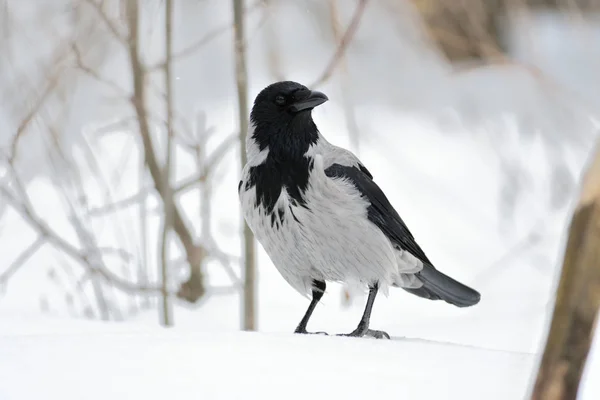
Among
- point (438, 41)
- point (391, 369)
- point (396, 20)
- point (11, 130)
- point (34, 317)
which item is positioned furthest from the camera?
point (438, 41)

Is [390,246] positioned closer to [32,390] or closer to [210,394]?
[210,394]

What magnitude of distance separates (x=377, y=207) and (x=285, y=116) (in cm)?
40

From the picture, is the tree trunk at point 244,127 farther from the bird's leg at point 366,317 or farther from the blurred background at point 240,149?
the bird's leg at point 366,317

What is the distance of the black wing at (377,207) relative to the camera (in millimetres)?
2627

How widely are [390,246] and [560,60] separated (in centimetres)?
678

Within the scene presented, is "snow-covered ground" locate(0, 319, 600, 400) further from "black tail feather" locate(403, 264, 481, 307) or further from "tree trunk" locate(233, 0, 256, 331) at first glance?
"tree trunk" locate(233, 0, 256, 331)

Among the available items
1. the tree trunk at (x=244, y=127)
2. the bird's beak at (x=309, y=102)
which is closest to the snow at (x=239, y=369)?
the bird's beak at (x=309, y=102)

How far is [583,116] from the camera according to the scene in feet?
22.3

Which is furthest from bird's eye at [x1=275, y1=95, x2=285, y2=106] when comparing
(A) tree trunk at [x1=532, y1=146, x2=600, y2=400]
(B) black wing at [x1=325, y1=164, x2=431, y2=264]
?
(A) tree trunk at [x1=532, y1=146, x2=600, y2=400]

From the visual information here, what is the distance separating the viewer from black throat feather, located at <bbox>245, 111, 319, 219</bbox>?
252 cm

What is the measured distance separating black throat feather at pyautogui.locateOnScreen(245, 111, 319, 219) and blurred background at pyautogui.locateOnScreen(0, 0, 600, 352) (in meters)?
0.62

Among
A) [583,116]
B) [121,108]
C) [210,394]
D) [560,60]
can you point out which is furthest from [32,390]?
[560,60]

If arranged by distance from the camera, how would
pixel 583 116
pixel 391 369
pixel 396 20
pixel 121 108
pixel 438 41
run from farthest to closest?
pixel 438 41
pixel 396 20
pixel 583 116
pixel 121 108
pixel 391 369

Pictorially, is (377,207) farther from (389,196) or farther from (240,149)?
(389,196)
